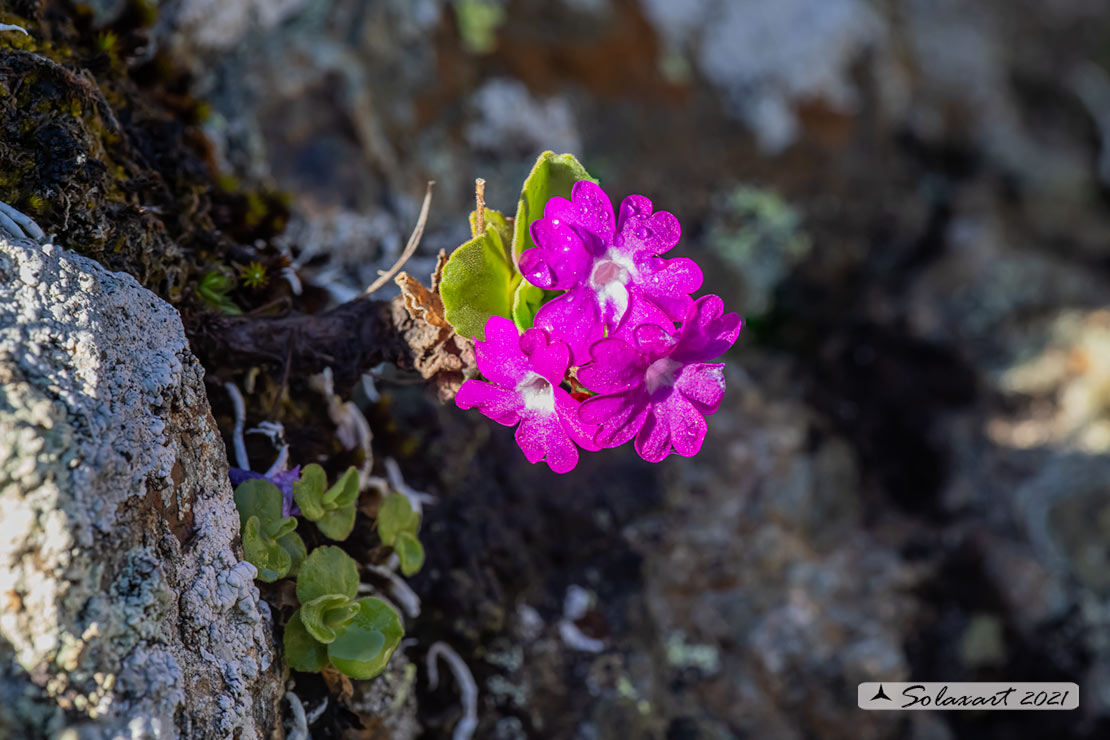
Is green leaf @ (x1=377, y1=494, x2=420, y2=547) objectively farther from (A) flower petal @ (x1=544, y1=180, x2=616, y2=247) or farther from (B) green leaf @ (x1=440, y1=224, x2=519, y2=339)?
(A) flower petal @ (x1=544, y1=180, x2=616, y2=247)

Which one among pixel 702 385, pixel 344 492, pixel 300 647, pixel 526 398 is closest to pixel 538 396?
pixel 526 398

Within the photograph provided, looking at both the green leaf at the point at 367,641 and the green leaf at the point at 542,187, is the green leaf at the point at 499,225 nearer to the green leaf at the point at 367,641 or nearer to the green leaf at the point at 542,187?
the green leaf at the point at 542,187

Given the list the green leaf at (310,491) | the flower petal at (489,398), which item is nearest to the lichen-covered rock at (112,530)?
the green leaf at (310,491)

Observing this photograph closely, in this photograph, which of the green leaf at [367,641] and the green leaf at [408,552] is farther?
the green leaf at [408,552]

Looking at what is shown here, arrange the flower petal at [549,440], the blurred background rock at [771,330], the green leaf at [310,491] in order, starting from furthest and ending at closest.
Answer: the blurred background rock at [771,330], the green leaf at [310,491], the flower petal at [549,440]

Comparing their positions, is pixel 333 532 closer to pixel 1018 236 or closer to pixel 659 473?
pixel 659 473

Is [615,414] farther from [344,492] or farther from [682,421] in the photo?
[344,492]
